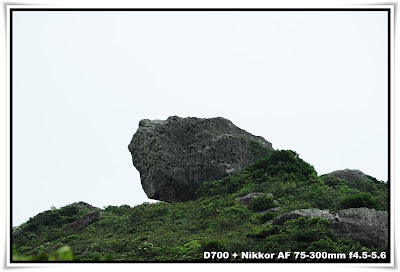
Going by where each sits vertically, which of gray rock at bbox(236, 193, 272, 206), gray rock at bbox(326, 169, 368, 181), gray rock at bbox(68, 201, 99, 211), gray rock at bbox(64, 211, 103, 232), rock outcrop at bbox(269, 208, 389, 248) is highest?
gray rock at bbox(326, 169, 368, 181)

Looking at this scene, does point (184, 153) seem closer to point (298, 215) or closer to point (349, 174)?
point (349, 174)

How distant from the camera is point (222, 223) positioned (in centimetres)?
2466

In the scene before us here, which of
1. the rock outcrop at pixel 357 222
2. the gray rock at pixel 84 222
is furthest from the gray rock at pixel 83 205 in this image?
the rock outcrop at pixel 357 222

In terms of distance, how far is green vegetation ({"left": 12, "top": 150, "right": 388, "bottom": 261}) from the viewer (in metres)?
20.3

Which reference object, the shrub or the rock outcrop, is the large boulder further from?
the rock outcrop

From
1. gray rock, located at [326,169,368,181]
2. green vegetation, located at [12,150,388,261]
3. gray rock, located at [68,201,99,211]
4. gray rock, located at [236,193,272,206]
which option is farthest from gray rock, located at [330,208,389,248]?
gray rock, located at [68,201,99,211]

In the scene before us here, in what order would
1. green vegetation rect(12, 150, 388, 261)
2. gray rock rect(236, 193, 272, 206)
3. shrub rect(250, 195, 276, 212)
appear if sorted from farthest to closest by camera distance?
gray rock rect(236, 193, 272, 206) → shrub rect(250, 195, 276, 212) → green vegetation rect(12, 150, 388, 261)

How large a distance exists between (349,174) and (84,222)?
16.7 m

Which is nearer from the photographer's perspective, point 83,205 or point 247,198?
point 247,198

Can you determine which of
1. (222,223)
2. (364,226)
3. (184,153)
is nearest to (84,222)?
(222,223)

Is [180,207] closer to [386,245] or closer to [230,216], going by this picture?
[230,216]

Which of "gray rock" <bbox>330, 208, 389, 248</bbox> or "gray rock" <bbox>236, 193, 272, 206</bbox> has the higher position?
"gray rock" <bbox>236, 193, 272, 206</bbox>

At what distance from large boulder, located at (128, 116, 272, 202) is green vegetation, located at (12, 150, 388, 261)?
120 cm

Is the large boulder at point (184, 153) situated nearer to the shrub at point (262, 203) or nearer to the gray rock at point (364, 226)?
the shrub at point (262, 203)
